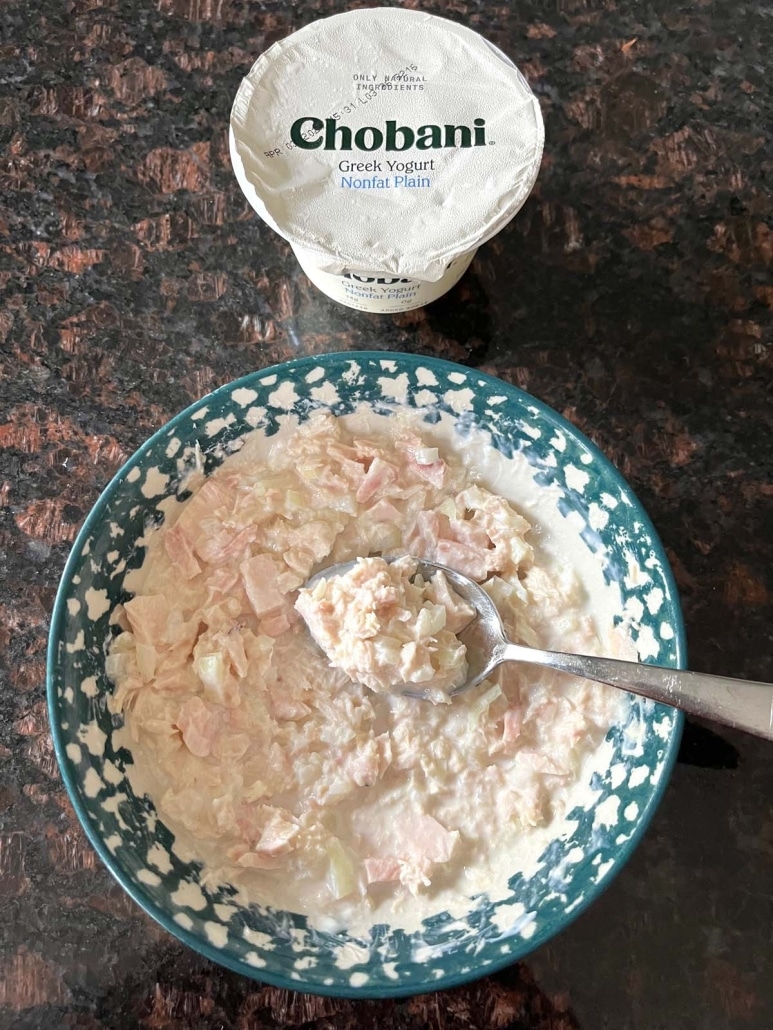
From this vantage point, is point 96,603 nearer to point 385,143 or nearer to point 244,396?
point 244,396

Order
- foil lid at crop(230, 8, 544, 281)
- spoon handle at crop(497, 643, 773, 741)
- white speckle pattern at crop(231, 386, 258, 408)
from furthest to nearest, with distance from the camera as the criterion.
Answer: white speckle pattern at crop(231, 386, 258, 408) → foil lid at crop(230, 8, 544, 281) → spoon handle at crop(497, 643, 773, 741)

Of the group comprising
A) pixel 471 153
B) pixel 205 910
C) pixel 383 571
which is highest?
pixel 471 153

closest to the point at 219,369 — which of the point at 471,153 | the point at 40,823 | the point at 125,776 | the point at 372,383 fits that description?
the point at 372,383

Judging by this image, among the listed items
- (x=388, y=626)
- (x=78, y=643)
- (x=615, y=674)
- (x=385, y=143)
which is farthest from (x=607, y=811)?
(x=385, y=143)

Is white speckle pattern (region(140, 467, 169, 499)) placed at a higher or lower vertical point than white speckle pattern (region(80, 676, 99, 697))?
higher

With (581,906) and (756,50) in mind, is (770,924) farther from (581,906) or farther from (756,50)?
(756,50)

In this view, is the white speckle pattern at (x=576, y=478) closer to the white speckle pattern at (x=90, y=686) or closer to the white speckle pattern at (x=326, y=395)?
the white speckle pattern at (x=326, y=395)

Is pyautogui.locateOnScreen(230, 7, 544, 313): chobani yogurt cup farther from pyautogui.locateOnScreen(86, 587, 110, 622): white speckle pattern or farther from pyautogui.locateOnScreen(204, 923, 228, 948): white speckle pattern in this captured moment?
pyautogui.locateOnScreen(204, 923, 228, 948): white speckle pattern

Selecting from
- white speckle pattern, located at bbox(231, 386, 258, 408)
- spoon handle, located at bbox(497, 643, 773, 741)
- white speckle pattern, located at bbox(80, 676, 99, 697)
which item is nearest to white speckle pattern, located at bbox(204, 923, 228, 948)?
white speckle pattern, located at bbox(80, 676, 99, 697)

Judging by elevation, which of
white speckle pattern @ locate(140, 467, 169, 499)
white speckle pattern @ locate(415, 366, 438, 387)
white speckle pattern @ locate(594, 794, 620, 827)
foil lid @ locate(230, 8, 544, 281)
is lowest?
white speckle pattern @ locate(594, 794, 620, 827)
